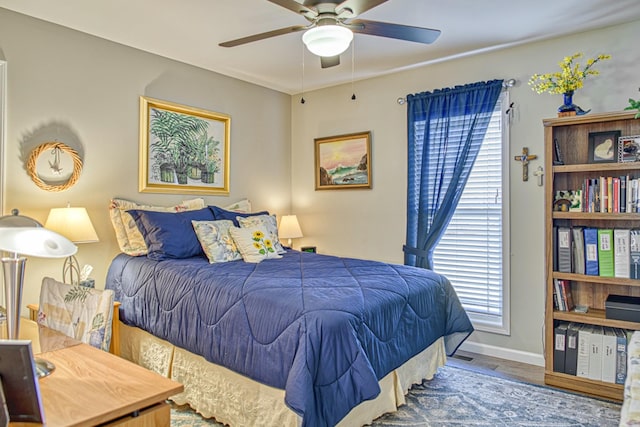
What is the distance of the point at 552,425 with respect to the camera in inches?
94.0

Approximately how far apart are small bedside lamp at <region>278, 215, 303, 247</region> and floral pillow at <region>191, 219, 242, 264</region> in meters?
1.19

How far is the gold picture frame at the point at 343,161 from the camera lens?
4.29 meters

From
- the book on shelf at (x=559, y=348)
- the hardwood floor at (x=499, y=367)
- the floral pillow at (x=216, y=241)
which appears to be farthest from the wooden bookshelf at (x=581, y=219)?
the floral pillow at (x=216, y=241)

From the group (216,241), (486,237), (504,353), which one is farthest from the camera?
(486,237)

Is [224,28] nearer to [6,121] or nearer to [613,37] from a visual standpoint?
[6,121]

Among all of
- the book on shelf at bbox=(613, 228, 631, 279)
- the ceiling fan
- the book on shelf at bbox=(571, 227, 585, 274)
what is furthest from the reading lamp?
the book on shelf at bbox=(613, 228, 631, 279)

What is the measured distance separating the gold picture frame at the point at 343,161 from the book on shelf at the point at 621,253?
2121 mm

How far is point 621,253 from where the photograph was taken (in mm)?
2742

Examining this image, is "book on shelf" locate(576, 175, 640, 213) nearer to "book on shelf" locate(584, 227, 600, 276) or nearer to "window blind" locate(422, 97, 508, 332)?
"book on shelf" locate(584, 227, 600, 276)

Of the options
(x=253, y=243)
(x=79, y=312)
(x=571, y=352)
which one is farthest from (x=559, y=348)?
(x=79, y=312)

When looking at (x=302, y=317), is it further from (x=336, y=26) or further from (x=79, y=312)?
(x=336, y=26)

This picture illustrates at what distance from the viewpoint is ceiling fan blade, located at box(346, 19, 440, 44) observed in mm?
2316

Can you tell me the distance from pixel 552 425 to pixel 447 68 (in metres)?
2.84

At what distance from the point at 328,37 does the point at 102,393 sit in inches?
73.9
